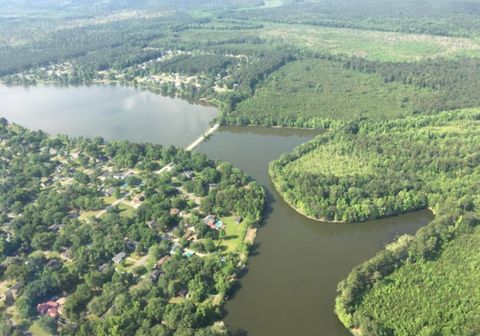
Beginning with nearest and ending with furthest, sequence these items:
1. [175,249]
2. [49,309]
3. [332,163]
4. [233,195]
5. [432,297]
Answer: [432,297]
[49,309]
[175,249]
[233,195]
[332,163]

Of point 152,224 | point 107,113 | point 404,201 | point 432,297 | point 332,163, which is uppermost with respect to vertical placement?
point 107,113

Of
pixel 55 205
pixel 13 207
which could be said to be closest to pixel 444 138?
pixel 55 205

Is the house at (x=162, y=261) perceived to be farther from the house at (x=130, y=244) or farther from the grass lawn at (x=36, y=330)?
the grass lawn at (x=36, y=330)

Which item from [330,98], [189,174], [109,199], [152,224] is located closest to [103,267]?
[152,224]

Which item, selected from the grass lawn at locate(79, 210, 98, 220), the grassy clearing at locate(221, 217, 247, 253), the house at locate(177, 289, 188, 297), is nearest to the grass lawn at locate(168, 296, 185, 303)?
the house at locate(177, 289, 188, 297)

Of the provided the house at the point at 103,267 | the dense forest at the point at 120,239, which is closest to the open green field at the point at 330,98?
the dense forest at the point at 120,239

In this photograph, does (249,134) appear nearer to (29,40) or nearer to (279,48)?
(279,48)

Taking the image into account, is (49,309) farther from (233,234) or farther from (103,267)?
(233,234)
